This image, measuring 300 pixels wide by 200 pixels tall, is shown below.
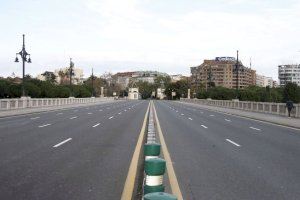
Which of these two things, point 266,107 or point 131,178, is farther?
point 266,107

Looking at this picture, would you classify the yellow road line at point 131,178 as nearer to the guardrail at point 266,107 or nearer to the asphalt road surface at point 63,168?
the asphalt road surface at point 63,168

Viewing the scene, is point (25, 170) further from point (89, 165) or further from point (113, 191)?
point (113, 191)

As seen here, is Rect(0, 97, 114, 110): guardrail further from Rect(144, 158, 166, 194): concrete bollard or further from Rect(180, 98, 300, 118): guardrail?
Rect(144, 158, 166, 194): concrete bollard

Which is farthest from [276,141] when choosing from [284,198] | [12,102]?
[12,102]

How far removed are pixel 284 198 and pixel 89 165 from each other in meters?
5.27

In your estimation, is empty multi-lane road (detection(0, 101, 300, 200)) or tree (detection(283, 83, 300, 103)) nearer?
empty multi-lane road (detection(0, 101, 300, 200))

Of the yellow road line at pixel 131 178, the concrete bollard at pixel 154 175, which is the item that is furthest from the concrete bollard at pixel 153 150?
the concrete bollard at pixel 154 175

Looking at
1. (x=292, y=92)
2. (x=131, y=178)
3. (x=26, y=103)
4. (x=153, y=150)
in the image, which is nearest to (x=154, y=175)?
(x=153, y=150)

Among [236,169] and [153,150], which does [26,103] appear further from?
[153,150]

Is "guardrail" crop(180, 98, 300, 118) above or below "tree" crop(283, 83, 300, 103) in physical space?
below

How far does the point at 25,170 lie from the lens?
36.4ft

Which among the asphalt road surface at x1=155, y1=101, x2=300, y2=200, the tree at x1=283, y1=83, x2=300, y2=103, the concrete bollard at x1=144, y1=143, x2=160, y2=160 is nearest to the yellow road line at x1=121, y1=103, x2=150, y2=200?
the concrete bollard at x1=144, y1=143, x2=160, y2=160

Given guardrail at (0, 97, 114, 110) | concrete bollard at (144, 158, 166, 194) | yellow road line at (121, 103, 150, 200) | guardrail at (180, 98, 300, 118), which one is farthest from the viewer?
guardrail at (0, 97, 114, 110)

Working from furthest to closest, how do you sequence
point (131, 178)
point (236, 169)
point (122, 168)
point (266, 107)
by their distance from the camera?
1. point (266, 107)
2. point (236, 169)
3. point (122, 168)
4. point (131, 178)
